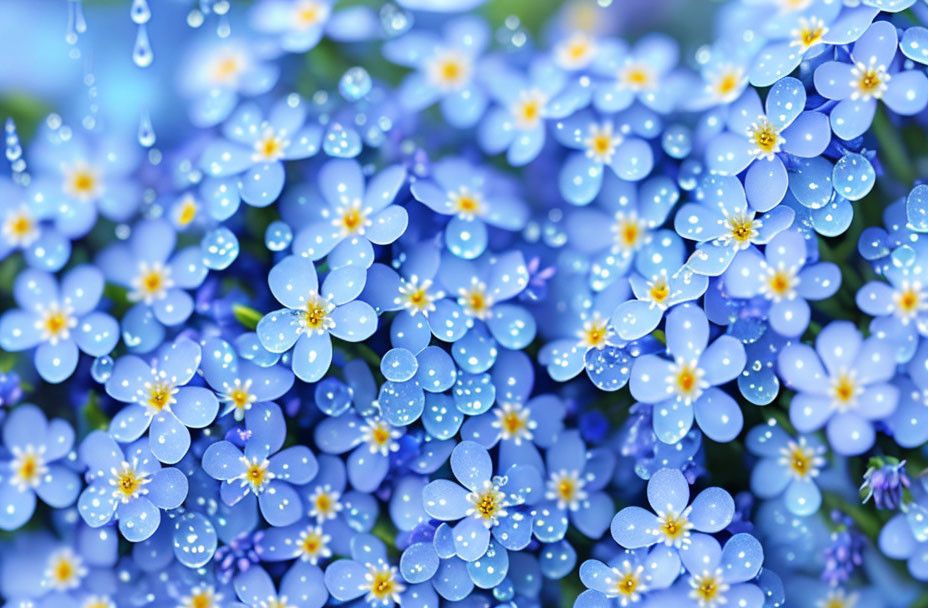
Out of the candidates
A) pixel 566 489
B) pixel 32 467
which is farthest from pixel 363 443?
pixel 32 467

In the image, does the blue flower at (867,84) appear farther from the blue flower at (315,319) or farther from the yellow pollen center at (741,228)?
the blue flower at (315,319)

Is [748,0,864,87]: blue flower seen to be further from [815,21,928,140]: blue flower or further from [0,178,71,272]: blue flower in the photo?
[0,178,71,272]: blue flower

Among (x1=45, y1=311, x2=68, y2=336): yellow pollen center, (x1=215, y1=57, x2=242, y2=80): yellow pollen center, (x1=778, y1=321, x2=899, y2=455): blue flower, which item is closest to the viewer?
(x1=778, y1=321, x2=899, y2=455): blue flower

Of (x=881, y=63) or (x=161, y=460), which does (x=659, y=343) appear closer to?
(x=881, y=63)

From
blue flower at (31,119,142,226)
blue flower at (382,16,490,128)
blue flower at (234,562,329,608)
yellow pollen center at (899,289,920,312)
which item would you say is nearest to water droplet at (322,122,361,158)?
blue flower at (382,16,490,128)

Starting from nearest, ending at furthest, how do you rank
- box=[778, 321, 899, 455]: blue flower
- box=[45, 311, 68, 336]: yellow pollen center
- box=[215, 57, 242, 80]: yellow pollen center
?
box=[778, 321, 899, 455]: blue flower, box=[45, 311, 68, 336]: yellow pollen center, box=[215, 57, 242, 80]: yellow pollen center

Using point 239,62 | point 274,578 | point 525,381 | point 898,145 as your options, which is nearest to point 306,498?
point 274,578

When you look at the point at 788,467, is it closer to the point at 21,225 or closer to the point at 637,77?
the point at 637,77
